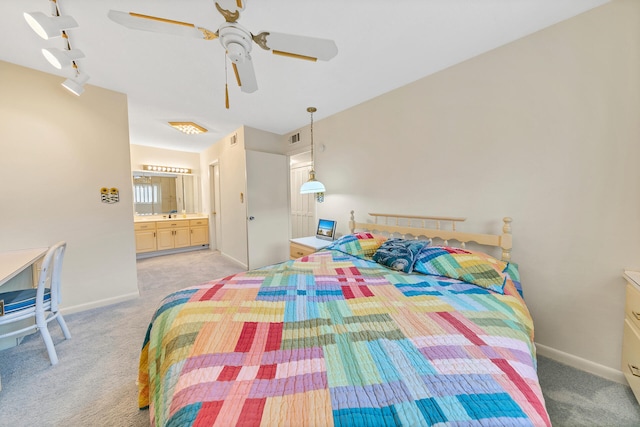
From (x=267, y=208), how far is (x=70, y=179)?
2.38 metres

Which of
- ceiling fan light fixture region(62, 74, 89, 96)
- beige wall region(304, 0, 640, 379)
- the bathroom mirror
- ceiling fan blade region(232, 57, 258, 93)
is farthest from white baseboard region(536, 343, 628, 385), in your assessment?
the bathroom mirror

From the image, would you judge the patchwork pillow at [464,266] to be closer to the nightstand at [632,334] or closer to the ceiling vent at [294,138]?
the nightstand at [632,334]

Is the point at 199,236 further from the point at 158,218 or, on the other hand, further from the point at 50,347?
the point at 50,347

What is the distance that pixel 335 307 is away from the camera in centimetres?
126

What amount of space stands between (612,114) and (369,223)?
2.01 metres

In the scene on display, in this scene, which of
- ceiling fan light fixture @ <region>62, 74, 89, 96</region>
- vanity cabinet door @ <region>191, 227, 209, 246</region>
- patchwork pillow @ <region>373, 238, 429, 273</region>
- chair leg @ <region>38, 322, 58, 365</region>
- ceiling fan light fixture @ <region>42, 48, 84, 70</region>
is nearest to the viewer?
ceiling fan light fixture @ <region>42, 48, 84, 70</region>

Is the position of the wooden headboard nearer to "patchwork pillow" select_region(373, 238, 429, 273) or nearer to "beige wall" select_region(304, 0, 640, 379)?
"beige wall" select_region(304, 0, 640, 379)

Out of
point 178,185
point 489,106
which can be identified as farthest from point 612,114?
point 178,185

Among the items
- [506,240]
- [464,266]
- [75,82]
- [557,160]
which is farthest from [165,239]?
[557,160]

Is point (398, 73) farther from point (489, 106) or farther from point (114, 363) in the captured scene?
point (114, 363)

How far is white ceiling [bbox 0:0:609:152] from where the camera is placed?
1.45 metres

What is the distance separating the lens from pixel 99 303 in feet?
8.41

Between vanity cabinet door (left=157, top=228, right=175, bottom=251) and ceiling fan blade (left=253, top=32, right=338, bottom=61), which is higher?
ceiling fan blade (left=253, top=32, right=338, bottom=61)

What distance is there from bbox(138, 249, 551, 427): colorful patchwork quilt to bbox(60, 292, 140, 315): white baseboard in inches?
77.8
